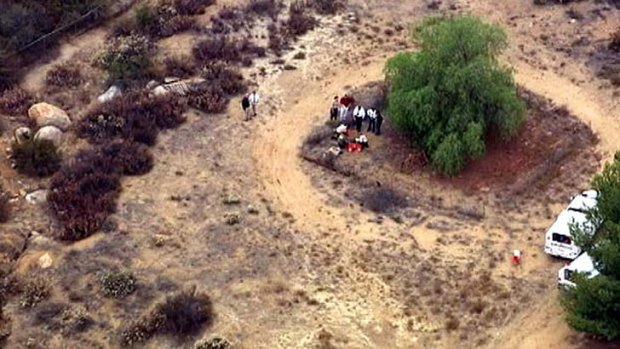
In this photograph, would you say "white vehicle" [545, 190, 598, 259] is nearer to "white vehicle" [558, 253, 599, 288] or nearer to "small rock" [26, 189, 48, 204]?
"white vehicle" [558, 253, 599, 288]

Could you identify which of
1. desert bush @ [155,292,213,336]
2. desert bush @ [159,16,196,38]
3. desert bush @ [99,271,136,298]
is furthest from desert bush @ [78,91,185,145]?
desert bush @ [155,292,213,336]

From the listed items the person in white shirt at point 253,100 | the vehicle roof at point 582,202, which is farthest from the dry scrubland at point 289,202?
the vehicle roof at point 582,202

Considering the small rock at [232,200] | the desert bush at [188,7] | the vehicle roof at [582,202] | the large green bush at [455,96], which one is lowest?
the small rock at [232,200]

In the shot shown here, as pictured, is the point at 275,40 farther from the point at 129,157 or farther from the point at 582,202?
the point at 582,202

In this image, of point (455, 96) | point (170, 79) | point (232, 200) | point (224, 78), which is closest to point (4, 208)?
point (232, 200)

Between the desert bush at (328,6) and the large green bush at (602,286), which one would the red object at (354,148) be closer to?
the desert bush at (328,6)

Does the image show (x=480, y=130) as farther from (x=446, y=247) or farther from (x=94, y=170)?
(x=94, y=170)
